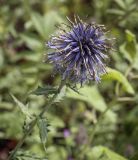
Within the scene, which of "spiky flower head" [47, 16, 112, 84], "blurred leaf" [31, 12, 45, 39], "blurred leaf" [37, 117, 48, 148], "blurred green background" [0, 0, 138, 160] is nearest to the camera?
"blurred leaf" [37, 117, 48, 148]

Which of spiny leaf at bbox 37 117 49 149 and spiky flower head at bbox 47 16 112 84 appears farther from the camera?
spiky flower head at bbox 47 16 112 84

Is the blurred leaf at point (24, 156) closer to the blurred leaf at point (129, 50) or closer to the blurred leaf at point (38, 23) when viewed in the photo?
the blurred leaf at point (129, 50)

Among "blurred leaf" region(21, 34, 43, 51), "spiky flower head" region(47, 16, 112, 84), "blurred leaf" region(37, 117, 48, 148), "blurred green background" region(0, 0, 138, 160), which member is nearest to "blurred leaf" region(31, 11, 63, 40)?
"blurred green background" region(0, 0, 138, 160)

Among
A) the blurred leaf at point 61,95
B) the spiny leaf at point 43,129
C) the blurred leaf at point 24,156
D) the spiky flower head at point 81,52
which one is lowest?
the blurred leaf at point 24,156

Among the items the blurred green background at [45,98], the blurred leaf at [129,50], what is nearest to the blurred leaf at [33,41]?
the blurred green background at [45,98]

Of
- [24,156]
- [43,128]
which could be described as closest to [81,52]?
[43,128]

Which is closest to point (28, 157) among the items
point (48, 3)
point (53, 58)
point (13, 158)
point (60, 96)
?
point (13, 158)

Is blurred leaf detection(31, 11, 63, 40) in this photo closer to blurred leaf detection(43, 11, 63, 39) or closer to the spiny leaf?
blurred leaf detection(43, 11, 63, 39)

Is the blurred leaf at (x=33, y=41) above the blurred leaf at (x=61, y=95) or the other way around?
above
